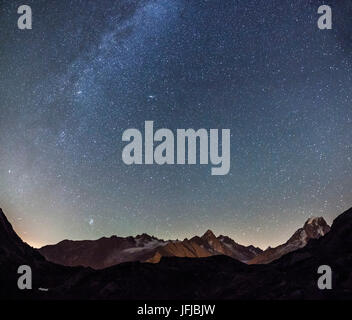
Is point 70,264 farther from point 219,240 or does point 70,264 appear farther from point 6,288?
point 219,240

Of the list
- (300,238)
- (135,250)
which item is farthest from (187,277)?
(300,238)

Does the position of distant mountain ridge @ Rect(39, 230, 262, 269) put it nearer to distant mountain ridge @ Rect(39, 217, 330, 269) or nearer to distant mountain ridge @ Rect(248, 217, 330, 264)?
distant mountain ridge @ Rect(39, 217, 330, 269)

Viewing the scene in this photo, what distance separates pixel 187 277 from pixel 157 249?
0.53 meters

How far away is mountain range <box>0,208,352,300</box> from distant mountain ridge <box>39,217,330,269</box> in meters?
0.05

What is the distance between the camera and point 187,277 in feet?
16.7

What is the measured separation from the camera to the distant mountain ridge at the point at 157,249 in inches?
203

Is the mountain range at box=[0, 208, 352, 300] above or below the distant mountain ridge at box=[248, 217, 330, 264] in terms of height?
below

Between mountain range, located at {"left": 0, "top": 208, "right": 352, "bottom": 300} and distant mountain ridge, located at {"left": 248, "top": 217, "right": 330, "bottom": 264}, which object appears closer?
mountain range, located at {"left": 0, "top": 208, "right": 352, "bottom": 300}

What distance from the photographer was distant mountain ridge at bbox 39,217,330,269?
5.17 metres

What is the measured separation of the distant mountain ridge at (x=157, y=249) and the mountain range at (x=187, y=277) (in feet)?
0.17

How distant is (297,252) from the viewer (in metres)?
5.07

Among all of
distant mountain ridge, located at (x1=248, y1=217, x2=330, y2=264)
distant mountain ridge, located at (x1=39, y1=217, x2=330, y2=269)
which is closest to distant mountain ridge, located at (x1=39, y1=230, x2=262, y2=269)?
distant mountain ridge, located at (x1=39, y1=217, x2=330, y2=269)

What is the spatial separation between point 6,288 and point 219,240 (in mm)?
2591
